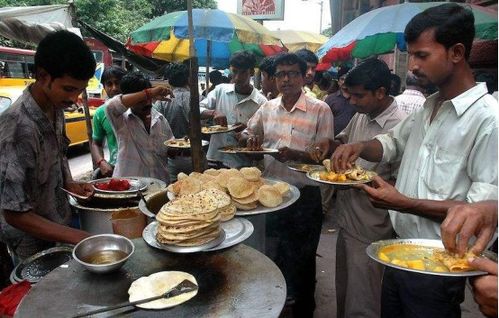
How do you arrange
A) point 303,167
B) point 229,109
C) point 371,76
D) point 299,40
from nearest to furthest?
1. point 371,76
2. point 303,167
3. point 229,109
4. point 299,40

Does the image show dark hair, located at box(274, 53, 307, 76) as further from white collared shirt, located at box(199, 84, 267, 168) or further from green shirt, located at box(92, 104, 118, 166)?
green shirt, located at box(92, 104, 118, 166)

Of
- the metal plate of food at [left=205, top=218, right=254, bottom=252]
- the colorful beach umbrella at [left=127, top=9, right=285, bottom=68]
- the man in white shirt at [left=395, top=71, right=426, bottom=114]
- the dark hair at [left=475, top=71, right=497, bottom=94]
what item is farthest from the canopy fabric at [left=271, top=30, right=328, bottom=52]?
the metal plate of food at [left=205, top=218, right=254, bottom=252]

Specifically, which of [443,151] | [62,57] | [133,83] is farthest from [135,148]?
[443,151]

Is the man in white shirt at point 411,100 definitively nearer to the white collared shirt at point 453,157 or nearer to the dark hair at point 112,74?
the white collared shirt at point 453,157

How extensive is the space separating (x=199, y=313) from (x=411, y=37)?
1.94 metres

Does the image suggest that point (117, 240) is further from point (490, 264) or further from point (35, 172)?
point (490, 264)

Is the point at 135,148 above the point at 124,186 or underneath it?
above

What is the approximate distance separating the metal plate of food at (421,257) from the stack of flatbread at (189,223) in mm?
811

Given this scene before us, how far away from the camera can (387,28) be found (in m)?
4.57

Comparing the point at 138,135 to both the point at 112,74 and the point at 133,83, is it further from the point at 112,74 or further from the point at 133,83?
the point at 112,74

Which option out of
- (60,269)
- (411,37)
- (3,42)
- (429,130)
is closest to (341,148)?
(429,130)

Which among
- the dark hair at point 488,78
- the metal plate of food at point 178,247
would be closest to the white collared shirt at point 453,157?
the metal plate of food at point 178,247

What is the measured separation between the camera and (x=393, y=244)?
1916mm

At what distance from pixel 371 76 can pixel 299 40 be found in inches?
330
